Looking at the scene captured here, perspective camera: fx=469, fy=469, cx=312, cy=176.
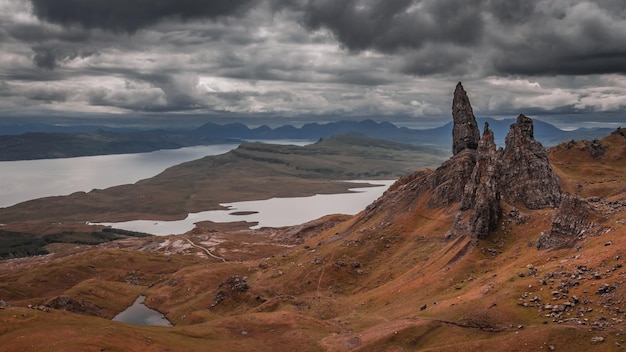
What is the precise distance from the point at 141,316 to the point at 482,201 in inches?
4669

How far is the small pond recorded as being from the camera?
153500 millimetres

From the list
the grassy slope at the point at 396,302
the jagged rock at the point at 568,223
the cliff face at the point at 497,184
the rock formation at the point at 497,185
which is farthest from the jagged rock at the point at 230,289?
the jagged rock at the point at 568,223

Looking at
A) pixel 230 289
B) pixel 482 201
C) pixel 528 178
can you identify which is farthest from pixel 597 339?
pixel 230 289

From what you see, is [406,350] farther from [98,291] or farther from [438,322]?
[98,291]

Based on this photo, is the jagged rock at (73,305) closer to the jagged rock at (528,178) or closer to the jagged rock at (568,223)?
the jagged rock at (568,223)

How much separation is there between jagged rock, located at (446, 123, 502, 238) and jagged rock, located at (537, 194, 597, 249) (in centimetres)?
2375

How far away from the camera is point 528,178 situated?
525 feet

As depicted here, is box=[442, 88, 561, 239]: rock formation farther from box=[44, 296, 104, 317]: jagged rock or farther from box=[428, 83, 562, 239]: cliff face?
box=[44, 296, 104, 317]: jagged rock

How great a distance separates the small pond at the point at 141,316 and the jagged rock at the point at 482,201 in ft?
323

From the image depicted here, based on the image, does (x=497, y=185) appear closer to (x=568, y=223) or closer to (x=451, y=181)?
(x=568, y=223)

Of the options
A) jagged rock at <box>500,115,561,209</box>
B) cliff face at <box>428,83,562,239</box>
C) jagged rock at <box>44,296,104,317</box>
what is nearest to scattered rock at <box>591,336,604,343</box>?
cliff face at <box>428,83,562,239</box>

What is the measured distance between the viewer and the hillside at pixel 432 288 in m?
80.4

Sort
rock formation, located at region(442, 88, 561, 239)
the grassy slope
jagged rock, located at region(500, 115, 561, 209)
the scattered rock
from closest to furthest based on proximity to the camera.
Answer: the scattered rock
the grassy slope
rock formation, located at region(442, 88, 561, 239)
jagged rock, located at region(500, 115, 561, 209)

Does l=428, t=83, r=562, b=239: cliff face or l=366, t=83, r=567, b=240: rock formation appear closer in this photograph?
l=366, t=83, r=567, b=240: rock formation
